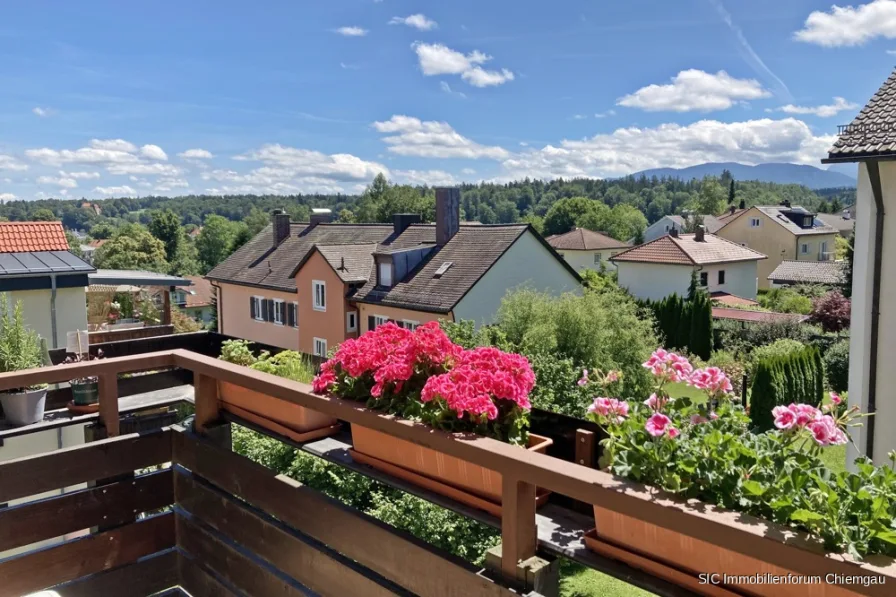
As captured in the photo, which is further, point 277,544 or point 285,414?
point 285,414

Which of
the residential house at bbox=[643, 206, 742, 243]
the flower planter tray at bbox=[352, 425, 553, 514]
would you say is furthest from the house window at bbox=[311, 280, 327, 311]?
the residential house at bbox=[643, 206, 742, 243]

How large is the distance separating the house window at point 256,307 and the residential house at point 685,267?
57.6ft

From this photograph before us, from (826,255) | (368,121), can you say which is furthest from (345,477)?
(368,121)

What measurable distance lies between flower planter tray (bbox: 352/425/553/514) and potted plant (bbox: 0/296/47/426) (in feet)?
8.60

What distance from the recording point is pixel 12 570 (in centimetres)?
272

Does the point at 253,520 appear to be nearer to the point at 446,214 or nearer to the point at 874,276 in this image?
the point at 874,276

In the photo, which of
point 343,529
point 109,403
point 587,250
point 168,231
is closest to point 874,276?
point 343,529

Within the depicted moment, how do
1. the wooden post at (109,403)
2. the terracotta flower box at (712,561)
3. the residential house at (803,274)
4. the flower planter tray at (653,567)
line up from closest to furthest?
the terracotta flower box at (712,561) < the flower planter tray at (653,567) < the wooden post at (109,403) < the residential house at (803,274)

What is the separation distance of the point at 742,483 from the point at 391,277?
68.8 ft

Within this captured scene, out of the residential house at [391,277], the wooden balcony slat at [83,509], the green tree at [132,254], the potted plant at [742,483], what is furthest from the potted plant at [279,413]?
the green tree at [132,254]

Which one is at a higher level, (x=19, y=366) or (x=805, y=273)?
(x=19, y=366)

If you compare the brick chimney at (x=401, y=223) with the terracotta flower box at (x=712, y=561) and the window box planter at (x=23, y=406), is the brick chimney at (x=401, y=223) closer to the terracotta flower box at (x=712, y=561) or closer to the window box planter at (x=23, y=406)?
the window box planter at (x=23, y=406)

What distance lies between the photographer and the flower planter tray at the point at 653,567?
1.36m

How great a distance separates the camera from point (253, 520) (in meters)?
2.51
